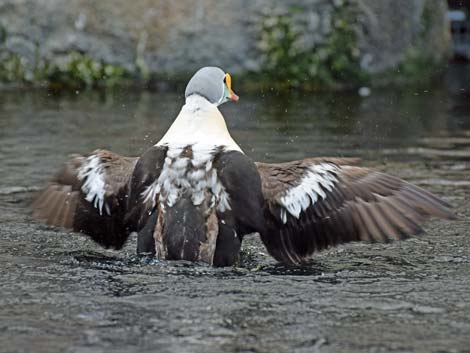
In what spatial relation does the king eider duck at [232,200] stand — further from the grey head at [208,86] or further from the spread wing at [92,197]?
the grey head at [208,86]

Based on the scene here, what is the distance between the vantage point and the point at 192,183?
527cm

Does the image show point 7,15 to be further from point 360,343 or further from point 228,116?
point 360,343

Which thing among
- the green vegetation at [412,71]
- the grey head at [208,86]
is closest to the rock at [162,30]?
the green vegetation at [412,71]

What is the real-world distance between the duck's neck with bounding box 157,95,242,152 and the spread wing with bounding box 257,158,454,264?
292 millimetres

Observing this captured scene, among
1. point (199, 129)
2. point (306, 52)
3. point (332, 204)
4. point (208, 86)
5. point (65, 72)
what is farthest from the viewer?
point (65, 72)

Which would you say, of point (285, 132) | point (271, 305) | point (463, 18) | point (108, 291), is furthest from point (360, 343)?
point (463, 18)

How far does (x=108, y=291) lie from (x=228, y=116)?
250 inches

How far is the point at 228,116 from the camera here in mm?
11023

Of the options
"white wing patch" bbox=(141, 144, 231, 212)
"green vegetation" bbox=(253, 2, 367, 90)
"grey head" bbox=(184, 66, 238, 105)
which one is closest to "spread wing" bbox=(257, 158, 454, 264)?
"white wing patch" bbox=(141, 144, 231, 212)

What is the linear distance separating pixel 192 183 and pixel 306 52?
781 cm

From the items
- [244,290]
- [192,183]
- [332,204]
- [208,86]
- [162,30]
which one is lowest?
[244,290]

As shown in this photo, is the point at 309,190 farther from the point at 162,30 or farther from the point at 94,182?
the point at 162,30

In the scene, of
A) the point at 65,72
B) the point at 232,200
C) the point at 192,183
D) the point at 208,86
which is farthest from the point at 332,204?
the point at 65,72

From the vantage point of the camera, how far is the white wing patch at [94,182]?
5629 mm
